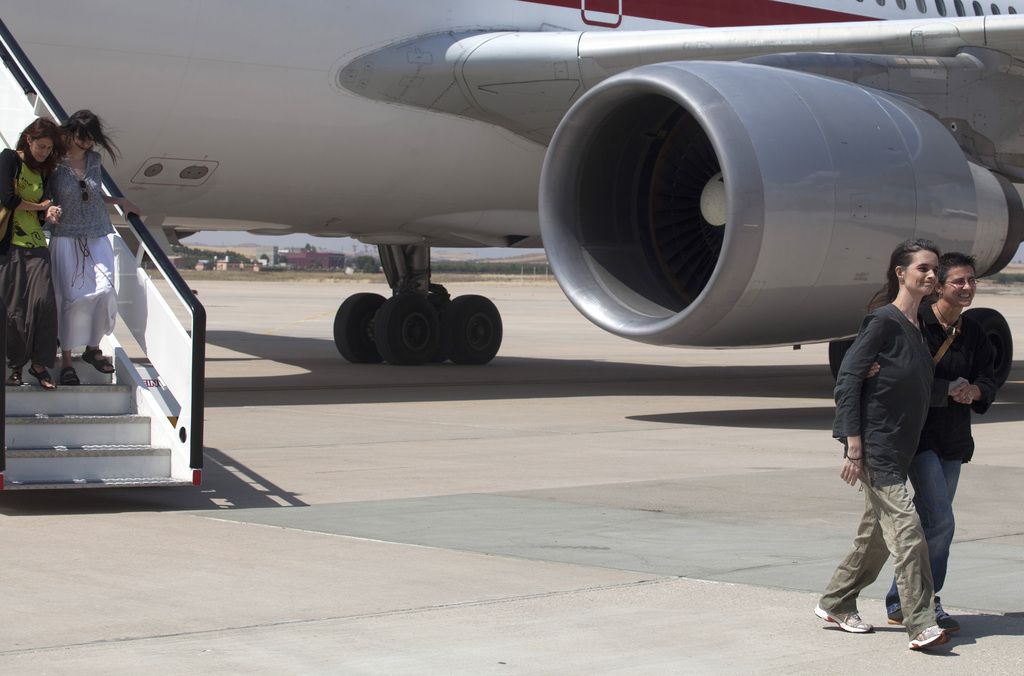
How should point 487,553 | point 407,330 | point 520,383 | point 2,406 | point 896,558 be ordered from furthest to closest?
point 407,330 → point 520,383 → point 2,406 → point 487,553 → point 896,558

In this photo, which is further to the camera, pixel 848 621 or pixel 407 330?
pixel 407 330

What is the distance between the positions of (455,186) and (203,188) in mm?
2146

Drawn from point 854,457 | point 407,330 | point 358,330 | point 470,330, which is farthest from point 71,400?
point 358,330

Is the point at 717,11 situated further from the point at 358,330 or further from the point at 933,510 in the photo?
the point at 933,510

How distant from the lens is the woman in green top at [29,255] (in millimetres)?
7406

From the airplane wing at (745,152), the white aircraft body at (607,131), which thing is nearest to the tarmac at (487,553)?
the airplane wing at (745,152)

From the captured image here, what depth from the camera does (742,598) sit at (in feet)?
16.8

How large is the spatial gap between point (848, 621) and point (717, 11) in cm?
954

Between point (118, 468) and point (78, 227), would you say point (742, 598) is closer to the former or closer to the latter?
point (118, 468)

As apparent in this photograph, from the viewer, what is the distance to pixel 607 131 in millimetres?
10969

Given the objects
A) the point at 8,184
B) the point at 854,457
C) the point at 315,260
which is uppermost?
the point at 315,260

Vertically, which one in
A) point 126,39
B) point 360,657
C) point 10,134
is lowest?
point 360,657

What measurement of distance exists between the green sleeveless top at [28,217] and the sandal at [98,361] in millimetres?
568

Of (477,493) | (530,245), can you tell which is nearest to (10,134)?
(477,493)
